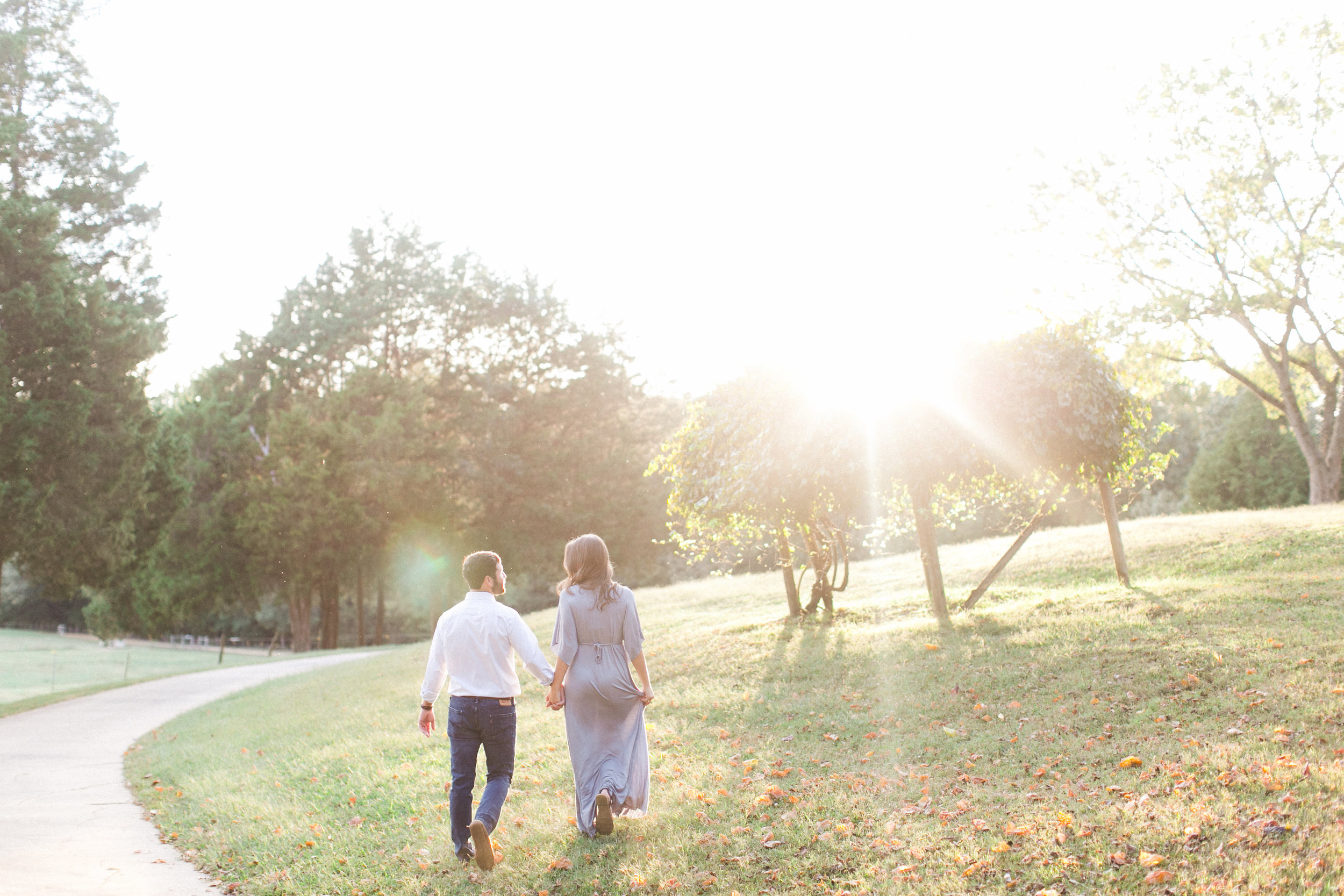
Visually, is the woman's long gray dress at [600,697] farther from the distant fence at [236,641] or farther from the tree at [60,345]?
the distant fence at [236,641]

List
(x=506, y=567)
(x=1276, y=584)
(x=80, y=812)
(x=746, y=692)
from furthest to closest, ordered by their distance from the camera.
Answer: (x=506, y=567) → (x=1276, y=584) → (x=746, y=692) → (x=80, y=812)

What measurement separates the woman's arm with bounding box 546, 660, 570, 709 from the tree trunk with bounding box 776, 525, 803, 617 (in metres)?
9.24

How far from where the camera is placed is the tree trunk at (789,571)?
15.1m

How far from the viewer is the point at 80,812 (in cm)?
830

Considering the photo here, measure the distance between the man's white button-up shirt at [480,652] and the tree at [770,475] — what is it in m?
6.94

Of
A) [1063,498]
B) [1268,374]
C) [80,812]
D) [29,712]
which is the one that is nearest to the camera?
[80,812]

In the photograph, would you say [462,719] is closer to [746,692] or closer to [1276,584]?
[746,692]

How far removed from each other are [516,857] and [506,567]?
35423mm

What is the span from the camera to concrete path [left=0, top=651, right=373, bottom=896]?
5984 mm

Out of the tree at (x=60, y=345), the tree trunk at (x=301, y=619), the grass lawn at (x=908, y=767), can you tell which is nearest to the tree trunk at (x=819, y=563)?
the grass lawn at (x=908, y=767)

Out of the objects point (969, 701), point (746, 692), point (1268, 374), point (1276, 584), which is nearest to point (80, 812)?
point (746, 692)

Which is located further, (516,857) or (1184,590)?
(1184,590)

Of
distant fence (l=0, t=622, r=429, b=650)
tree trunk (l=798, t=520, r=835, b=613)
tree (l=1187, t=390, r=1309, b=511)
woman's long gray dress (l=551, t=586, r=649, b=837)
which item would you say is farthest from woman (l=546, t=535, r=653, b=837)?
distant fence (l=0, t=622, r=429, b=650)

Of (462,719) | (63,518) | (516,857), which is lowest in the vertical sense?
(516,857)
